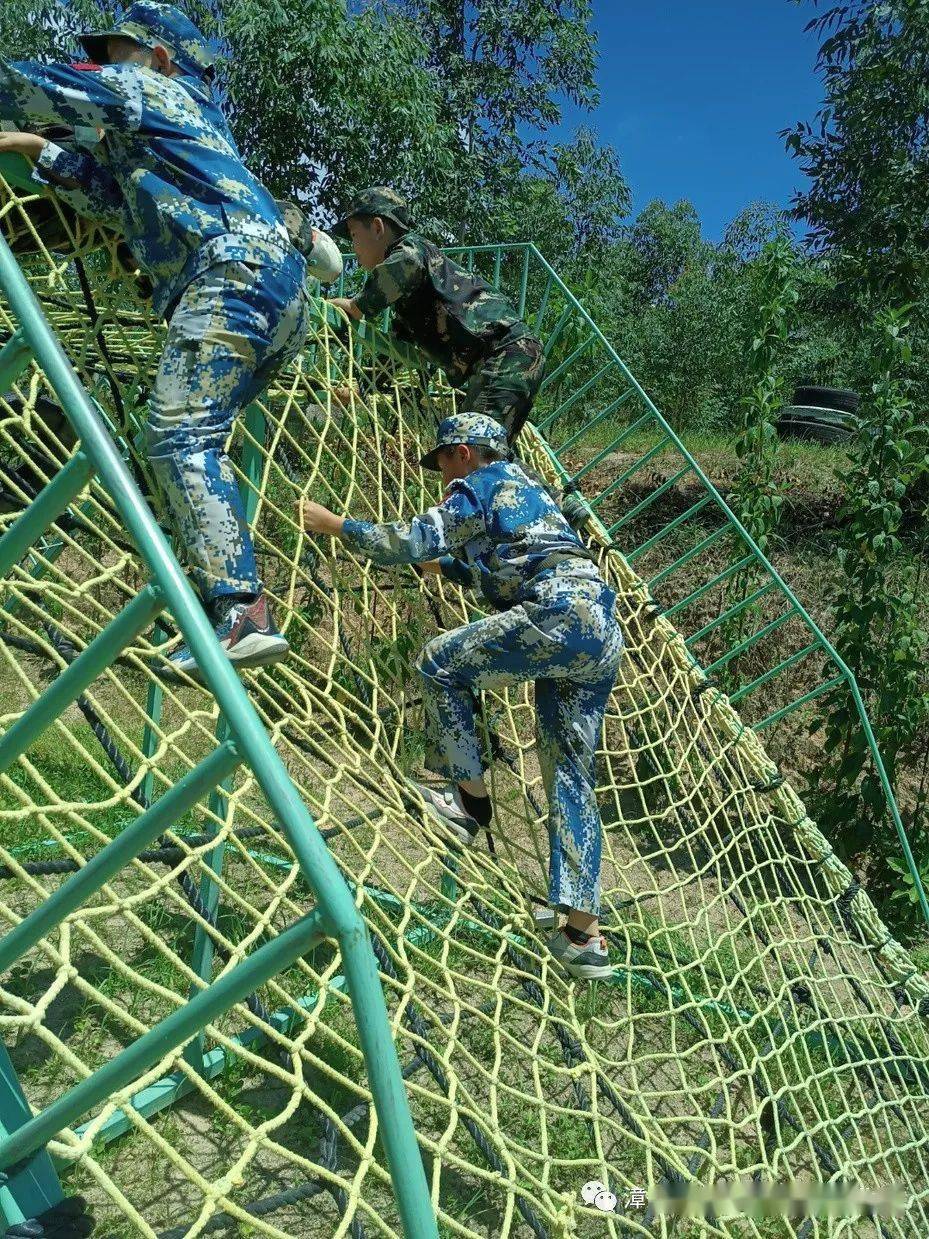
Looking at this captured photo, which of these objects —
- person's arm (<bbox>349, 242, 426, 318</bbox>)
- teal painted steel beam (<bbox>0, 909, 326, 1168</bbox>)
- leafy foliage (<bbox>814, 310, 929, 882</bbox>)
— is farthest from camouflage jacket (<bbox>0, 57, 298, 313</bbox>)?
leafy foliage (<bbox>814, 310, 929, 882</bbox>)

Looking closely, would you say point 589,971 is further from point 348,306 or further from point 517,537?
point 348,306

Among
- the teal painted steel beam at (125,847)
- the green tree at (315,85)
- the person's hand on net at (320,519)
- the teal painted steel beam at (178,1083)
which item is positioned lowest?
the teal painted steel beam at (178,1083)

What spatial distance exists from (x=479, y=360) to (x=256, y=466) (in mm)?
1108

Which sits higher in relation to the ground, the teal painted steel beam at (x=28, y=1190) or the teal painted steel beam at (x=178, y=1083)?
the teal painted steel beam at (x=28, y=1190)

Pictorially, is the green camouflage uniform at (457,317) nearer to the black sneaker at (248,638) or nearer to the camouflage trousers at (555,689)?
the camouflage trousers at (555,689)

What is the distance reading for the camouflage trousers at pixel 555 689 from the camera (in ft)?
8.17

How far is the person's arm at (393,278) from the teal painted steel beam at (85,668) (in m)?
2.63

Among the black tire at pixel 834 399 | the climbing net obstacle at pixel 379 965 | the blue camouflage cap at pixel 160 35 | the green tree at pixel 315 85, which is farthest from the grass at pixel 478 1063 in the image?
the black tire at pixel 834 399

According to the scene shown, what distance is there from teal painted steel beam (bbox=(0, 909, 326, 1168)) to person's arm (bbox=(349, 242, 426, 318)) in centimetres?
279

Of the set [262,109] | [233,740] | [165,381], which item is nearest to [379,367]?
[165,381]

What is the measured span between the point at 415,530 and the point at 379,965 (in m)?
0.99

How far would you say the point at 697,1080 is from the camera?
3.25 metres

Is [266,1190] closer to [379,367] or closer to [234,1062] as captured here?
[234,1062]

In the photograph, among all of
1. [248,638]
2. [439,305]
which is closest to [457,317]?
[439,305]
